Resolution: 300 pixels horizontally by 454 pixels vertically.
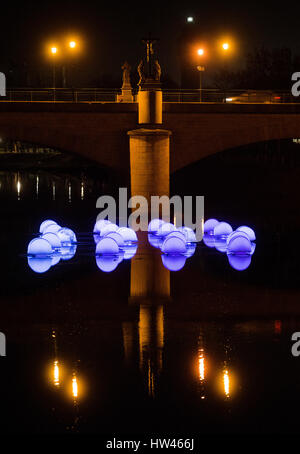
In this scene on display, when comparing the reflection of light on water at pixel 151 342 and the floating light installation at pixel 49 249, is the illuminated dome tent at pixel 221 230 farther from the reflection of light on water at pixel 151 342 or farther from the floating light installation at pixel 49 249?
the reflection of light on water at pixel 151 342

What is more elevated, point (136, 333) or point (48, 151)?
point (48, 151)

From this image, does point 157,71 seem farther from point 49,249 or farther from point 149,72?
point 49,249

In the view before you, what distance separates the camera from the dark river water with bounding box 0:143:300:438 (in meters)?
15.2

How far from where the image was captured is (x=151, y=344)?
19.9 metres

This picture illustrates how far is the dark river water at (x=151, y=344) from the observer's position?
1522 centimetres

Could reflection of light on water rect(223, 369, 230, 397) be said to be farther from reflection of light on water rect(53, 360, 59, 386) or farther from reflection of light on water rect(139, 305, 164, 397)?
reflection of light on water rect(53, 360, 59, 386)

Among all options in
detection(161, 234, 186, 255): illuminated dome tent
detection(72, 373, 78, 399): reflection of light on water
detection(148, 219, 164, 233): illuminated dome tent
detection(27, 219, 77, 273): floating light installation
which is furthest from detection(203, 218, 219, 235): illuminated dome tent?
detection(72, 373, 78, 399): reflection of light on water

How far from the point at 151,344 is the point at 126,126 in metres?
25.8

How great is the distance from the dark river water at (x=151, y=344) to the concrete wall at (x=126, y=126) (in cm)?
851

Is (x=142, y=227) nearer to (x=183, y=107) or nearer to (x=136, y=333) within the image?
(x=183, y=107)

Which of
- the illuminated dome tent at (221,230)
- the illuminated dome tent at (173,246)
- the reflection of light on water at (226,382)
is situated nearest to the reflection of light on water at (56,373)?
the reflection of light on water at (226,382)

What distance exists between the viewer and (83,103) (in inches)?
1690

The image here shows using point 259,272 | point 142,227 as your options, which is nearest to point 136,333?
point 259,272

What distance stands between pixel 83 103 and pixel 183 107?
18.9 feet
